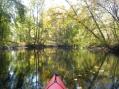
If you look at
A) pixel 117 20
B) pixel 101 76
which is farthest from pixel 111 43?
pixel 101 76

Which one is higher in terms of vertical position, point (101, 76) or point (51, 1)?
point (51, 1)

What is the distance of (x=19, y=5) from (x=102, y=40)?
34.8 ft

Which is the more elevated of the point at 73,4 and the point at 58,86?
the point at 73,4

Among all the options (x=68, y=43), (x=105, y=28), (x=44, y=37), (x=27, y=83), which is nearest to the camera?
(x=27, y=83)

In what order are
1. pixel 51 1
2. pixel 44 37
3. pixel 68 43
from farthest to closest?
pixel 68 43, pixel 44 37, pixel 51 1

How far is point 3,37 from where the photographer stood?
1499 inches

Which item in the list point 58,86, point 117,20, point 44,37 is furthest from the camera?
point 44,37

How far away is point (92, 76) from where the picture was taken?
613 inches

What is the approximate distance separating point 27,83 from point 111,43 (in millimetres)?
23096

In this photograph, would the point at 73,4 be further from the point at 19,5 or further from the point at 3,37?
the point at 3,37

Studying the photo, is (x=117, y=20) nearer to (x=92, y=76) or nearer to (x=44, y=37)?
(x=92, y=76)

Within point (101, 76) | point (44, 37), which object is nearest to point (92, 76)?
point (101, 76)

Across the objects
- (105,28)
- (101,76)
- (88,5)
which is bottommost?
(101,76)

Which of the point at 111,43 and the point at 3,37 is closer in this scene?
the point at 111,43
